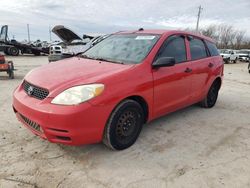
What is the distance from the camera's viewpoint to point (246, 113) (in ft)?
17.3

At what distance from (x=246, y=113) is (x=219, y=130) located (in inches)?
59.3

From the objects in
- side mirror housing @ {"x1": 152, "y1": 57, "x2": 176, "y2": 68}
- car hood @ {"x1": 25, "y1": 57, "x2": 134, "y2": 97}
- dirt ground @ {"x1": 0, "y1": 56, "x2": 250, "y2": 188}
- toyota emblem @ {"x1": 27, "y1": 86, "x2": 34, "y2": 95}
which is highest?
side mirror housing @ {"x1": 152, "y1": 57, "x2": 176, "y2": 68}

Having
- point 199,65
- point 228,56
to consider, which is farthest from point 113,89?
point 228,56

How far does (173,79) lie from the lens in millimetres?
3840

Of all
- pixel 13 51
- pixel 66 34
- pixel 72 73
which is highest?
pixel 66 34

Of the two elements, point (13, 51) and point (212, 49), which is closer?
point (212, 49)

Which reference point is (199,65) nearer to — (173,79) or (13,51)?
(173,79)

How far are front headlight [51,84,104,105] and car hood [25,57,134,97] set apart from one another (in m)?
0.08

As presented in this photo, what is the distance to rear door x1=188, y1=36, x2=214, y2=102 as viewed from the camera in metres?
4.43

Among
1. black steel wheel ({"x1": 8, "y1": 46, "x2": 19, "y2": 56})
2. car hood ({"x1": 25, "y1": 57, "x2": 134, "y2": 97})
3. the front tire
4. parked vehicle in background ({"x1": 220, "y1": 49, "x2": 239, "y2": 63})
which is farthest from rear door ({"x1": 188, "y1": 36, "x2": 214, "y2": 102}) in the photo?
parked vehicle in background ({"x1": 220, "y1": 49, "x2": 239, "y2": 63})

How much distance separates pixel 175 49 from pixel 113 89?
5.40 feet

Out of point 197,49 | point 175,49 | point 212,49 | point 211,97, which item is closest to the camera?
point 175,49

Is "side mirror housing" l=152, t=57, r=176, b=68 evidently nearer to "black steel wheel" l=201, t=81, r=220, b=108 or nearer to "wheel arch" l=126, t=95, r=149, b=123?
"wheel arch" l=126, t=95, r=149, b=123

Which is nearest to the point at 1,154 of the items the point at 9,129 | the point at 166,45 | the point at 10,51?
the point at 9,129
